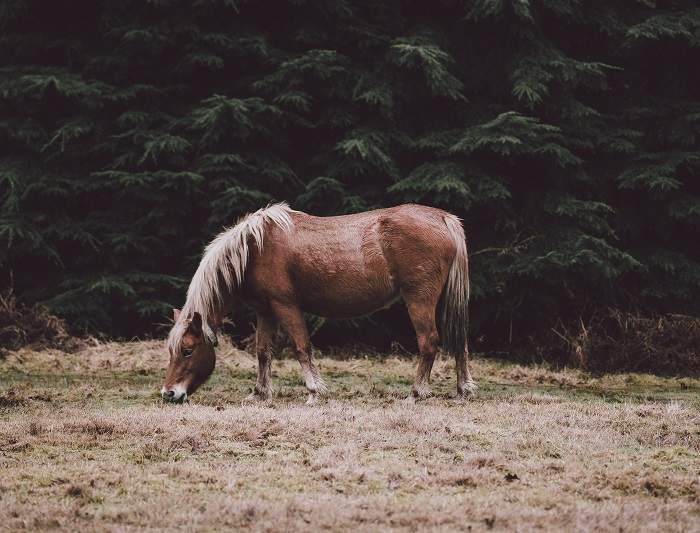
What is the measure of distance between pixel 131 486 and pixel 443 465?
188 centimetres

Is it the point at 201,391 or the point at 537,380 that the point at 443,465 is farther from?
the point at 537,380

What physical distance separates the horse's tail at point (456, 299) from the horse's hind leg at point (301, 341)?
1334 mm

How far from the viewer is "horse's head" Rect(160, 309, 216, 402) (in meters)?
7.98

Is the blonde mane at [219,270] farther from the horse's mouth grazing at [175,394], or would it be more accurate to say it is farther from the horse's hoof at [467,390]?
the horse's hoof at [467,390]

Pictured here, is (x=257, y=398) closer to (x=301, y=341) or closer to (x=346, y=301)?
(x=301, y=341)

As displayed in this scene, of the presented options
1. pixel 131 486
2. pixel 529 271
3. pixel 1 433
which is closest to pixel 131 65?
pixel 529 271

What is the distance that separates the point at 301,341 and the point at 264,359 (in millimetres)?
417

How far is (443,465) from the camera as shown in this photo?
17.8 feet

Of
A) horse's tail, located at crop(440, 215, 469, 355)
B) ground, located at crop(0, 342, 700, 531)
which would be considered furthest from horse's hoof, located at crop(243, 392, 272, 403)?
horse's tail, located at crop(440, 215, 469, 355)

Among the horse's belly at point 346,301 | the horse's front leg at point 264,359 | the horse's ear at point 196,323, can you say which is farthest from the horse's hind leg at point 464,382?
the horse's ear at point 196,323

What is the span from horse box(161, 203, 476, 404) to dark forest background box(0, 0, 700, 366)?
3815mm

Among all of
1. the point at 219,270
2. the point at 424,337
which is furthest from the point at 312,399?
the point at 219,270

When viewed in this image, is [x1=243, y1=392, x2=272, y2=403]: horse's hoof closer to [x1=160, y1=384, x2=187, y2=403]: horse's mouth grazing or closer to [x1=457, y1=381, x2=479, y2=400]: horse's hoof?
[x1=160, y1=384, x2=187, y2=403]: horse's mouth grazing

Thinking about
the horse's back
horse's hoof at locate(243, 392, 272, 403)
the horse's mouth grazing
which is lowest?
horse's hoof at locate(243, 392, 272, 403)
